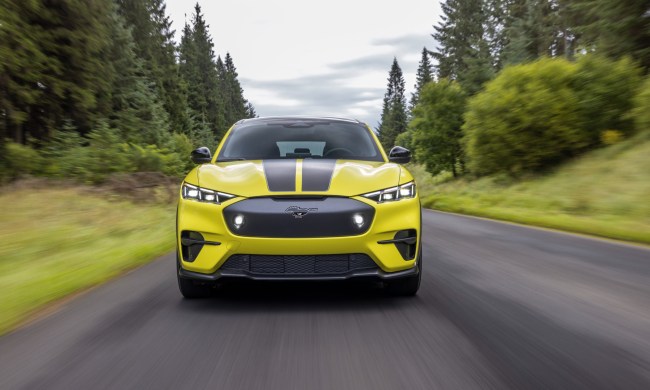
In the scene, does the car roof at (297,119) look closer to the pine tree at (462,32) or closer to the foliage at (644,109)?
the foliage at (644,109)

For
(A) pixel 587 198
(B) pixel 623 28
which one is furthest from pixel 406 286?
(B) pixel 623 28

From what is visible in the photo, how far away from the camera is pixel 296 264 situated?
14.1 ft

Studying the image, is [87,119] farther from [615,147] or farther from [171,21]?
[171,21]

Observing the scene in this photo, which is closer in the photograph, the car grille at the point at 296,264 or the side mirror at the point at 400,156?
the car grille at the point at 296,264

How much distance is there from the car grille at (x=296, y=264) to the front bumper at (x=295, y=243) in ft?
0.11

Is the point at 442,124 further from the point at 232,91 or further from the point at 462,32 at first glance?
the point at 232,91

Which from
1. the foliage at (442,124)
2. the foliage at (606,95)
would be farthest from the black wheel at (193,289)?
the foliage at (442,124)

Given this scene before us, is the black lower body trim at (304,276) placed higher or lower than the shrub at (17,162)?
lower

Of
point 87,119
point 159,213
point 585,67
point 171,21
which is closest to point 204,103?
point 171,21

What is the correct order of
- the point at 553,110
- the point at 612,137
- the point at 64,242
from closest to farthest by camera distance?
the point at 64,242 → the point at 612,137 → the point at 553,110

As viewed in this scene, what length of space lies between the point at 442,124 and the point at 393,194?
130 ft

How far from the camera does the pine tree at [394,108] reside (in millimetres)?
100250

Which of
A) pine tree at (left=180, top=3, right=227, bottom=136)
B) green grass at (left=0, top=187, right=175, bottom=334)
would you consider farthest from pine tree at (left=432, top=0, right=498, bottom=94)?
green grass at (left=0, top=187, right=175, bottom=334)

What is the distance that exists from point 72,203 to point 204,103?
5978 centimetres
